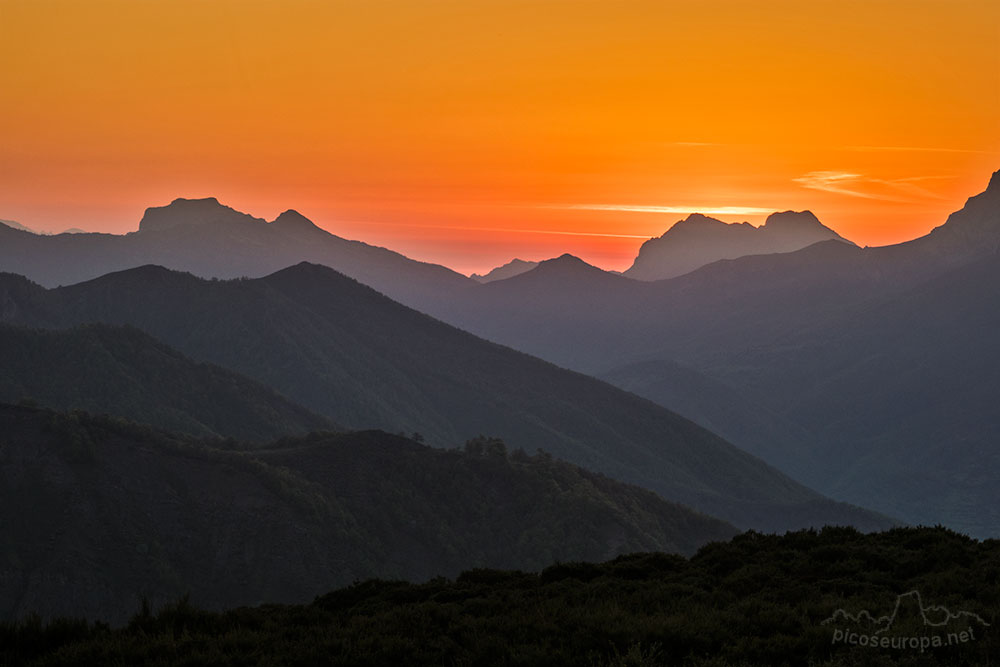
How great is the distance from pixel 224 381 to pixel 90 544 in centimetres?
8942

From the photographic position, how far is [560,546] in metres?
106

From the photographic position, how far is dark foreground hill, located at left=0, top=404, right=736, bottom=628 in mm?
82375

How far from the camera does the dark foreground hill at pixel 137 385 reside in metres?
144

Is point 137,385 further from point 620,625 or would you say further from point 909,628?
point 909,628

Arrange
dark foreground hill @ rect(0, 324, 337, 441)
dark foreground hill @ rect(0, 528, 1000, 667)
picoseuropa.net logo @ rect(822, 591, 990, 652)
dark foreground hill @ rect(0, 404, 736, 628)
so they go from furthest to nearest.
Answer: dark foreground hill @ rect(0, 324, 337, 441), dark foreground hill @ rect(0, 404, 736, 628), dark foreground hill @ rect(0, 528, 1000, 667), picoseuropa.net logo @ rect(822, 591, 990, 652)

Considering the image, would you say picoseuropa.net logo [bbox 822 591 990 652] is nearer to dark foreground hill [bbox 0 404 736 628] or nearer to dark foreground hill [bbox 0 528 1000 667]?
dark foreground hill [bbox 0 528 1000 667]

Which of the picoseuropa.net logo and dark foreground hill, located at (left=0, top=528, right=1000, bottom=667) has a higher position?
the picoseuropa.net logo

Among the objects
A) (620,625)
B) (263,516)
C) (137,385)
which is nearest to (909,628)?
(620,625)

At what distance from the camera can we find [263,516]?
94.9 m

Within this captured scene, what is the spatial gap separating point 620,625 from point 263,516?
81032mm

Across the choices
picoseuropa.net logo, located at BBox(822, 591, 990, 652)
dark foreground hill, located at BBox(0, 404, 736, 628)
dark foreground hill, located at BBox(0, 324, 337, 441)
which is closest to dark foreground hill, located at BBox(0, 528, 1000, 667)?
picoseuropa.net logo, located at BBox(822, 591, 990, 652)

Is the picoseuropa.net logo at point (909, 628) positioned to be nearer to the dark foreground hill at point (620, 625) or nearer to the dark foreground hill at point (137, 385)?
the dark foreground hill at point (620, 625)

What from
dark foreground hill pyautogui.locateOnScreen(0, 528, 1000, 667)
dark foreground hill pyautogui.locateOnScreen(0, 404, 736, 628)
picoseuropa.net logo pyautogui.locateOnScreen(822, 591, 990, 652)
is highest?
picoseuropa.net logo pyautogui.locateOnScreen(822, 591, 990, 652)

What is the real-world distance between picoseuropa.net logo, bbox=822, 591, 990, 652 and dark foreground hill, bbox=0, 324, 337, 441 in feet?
426
